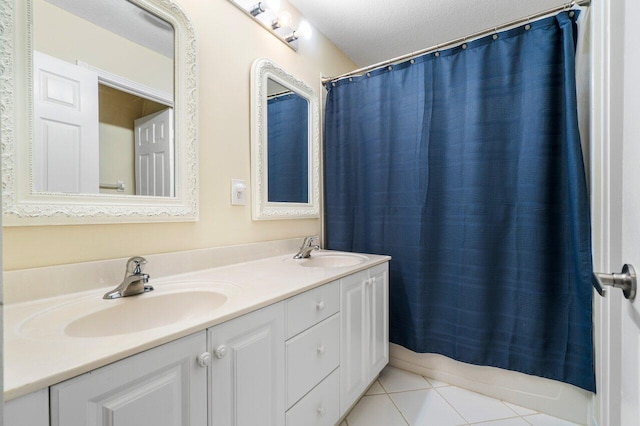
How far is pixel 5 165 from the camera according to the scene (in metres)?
0.85

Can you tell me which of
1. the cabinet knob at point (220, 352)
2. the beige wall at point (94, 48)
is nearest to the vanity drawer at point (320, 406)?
the cabinet knob at point (220, 352)

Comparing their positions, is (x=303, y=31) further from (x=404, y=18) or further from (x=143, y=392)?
(x=143, y=392)

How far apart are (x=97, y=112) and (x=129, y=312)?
2.28 ft

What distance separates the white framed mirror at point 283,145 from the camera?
1.61 metres

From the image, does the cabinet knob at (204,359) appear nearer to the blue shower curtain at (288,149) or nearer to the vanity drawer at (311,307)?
the vanity drawer at (311,307)

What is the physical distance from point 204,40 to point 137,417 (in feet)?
4.67

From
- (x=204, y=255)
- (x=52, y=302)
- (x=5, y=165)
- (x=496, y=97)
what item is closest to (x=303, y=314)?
(x=204, y=255)

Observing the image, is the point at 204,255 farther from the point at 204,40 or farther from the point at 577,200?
the point at 577,200

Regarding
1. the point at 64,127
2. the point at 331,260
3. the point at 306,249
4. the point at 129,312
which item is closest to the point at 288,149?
the point at 306,249

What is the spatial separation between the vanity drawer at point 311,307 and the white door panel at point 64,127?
80 cm

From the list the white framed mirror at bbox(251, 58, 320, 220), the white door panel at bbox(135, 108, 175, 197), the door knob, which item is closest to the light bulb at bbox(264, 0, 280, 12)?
the white framed mirror at bbox(251, 58, 320, 220)

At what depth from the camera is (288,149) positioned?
1.88m

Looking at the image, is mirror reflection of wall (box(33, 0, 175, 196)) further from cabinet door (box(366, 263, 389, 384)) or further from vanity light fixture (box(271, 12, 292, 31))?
cabinet door (box(366, 263, 389, 384))

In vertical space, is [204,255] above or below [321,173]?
below
